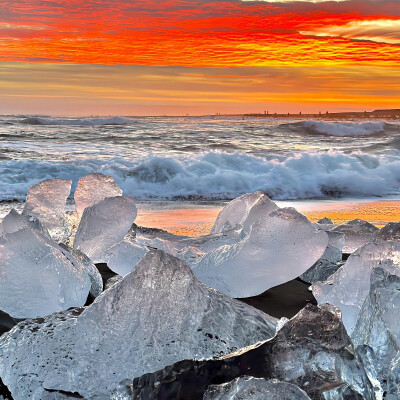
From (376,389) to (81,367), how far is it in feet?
1.90

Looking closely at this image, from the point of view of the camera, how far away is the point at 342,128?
78.2 ft

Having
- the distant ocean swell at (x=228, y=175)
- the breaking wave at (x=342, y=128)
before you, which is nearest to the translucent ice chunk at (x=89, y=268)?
the distant ocean swell at (x=228, y=175)

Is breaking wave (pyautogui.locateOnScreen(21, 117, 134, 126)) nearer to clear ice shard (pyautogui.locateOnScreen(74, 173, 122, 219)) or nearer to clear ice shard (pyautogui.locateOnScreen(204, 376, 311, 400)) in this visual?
clear ice shard (pyautogui.locateOnScreen(74, 173, 122, 219))

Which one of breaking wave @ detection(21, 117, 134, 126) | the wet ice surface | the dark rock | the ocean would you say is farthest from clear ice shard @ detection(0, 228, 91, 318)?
breaking wave @ detection(21, 117, 134, 126)

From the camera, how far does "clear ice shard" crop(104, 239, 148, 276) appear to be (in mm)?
1928

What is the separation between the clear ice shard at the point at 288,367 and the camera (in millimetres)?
1074

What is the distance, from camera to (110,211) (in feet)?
6.98

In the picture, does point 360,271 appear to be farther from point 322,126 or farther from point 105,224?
point 322,126

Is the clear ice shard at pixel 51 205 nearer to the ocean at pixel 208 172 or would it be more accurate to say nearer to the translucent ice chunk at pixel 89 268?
the translucent ice chunk at pixel 89 268

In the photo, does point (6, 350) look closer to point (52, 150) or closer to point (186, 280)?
point (186, 280)

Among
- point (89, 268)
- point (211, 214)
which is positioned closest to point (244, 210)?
point (89, 268)

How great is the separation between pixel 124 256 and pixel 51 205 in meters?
0.81

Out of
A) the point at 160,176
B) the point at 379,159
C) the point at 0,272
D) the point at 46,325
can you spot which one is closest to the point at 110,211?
the point at 0,272

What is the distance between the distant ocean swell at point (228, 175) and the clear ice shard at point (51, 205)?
16.3ft
